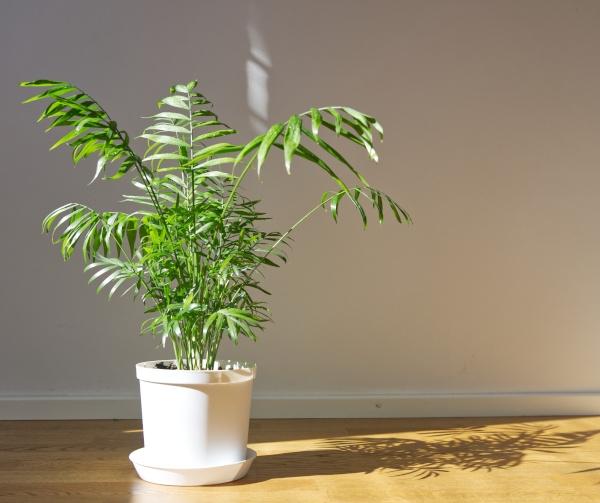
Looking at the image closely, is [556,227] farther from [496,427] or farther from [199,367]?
[199,367]

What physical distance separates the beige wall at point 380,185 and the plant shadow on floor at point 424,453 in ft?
1.42

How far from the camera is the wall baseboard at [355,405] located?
2.70m

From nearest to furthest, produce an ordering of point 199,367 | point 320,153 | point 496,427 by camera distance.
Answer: point 199,367 → point 496,427 → point 320,153

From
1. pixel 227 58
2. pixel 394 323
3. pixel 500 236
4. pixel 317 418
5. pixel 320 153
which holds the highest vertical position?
pixel 227 58

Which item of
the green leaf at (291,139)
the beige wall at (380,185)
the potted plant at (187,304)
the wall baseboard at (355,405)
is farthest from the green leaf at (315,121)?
the wall baseboard at (355,405)

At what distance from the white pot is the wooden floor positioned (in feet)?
0.25

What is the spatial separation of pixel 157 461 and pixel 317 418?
3.42ft

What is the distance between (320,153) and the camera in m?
2.85

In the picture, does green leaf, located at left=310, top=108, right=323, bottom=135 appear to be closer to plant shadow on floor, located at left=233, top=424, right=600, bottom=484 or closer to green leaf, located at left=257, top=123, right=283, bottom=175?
green leaf, located at left=257, top=123, right=283, bottom=175

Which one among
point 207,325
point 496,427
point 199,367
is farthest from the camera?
point 496,427

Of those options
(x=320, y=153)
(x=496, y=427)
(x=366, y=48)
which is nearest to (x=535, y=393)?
(x=496, y=427)

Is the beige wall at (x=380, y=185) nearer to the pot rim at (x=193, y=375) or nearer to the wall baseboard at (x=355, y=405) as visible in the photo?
the wall baseboard at (x=355, y=405)

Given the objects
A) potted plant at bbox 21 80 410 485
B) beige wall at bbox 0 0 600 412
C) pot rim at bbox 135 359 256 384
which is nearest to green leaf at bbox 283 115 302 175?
potted plant at bbox 21 80 410 485

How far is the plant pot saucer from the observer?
183 centimetres
